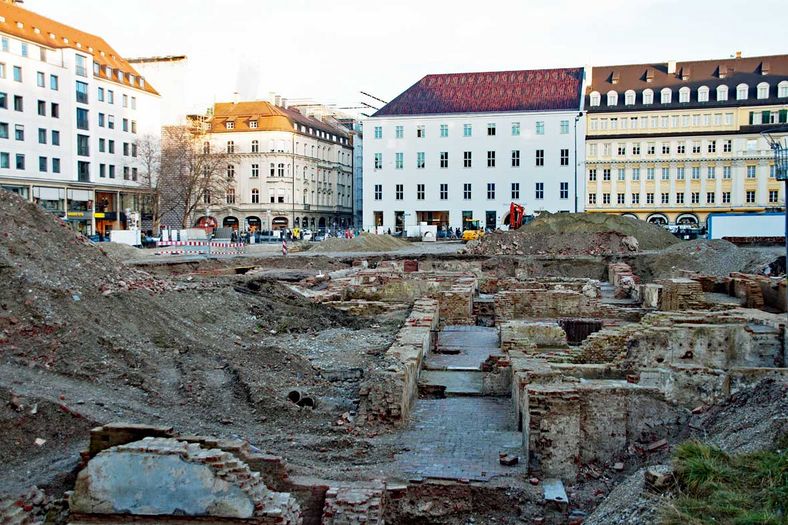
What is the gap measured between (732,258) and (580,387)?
25.0 meters

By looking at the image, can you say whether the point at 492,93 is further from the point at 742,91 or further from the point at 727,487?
the point at 727,487

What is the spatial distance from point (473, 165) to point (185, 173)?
77.6 feet

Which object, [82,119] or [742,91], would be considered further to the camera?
[742,91]

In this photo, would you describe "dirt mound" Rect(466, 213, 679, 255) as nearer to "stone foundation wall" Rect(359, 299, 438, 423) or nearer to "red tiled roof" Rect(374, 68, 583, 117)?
"red tiled roof" Rect(374, 68, 583, 117)

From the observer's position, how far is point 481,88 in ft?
208

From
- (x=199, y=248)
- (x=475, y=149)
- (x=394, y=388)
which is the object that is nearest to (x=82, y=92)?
(x=199, y=248)

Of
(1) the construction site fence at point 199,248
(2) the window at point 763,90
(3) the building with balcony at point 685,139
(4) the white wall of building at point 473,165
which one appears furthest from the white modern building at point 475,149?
(1) the construction site fence at point 199,248

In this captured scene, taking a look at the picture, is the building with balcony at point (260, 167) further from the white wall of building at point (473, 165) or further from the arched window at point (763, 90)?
the arched window at point (763, 90)

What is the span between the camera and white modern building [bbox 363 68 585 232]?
61.0 metres

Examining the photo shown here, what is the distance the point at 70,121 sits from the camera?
51656 mm

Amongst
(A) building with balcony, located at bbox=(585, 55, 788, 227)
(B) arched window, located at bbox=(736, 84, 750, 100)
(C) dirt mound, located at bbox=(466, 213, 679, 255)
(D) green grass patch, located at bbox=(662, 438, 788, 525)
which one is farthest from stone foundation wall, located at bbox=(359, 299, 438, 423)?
(B) arched window, located at bbox=(736, 84, 750, 100)

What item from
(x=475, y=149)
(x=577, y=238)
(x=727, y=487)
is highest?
(x=475, y=149)

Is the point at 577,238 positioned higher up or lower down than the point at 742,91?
lower down

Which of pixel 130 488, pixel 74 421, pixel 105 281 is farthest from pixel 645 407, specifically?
pixel 105 281
